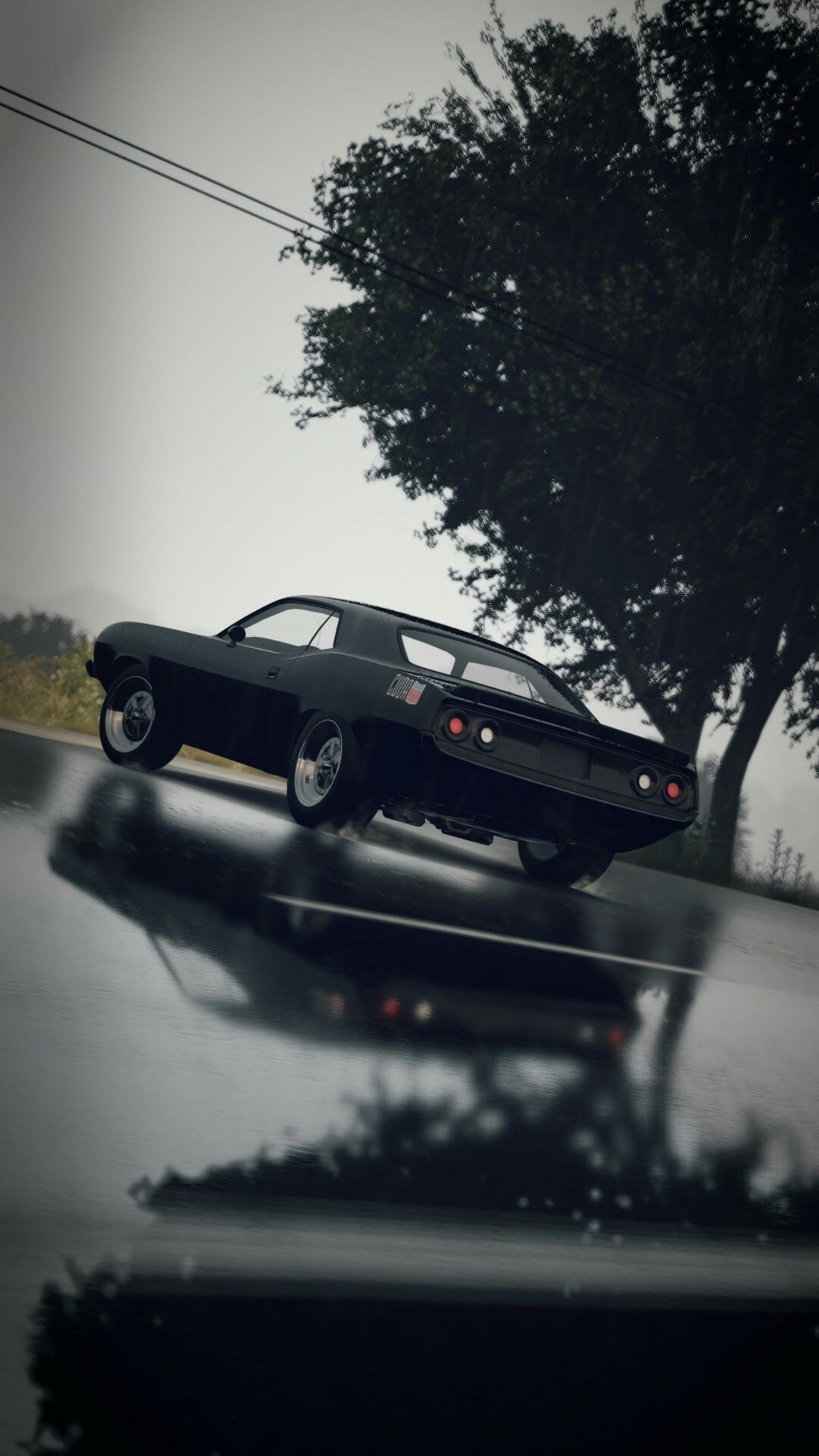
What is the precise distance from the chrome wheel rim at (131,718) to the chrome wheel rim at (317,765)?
6.50 feet

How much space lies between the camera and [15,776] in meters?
10.2

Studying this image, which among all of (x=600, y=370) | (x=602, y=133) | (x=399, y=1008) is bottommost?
(x=399, y=1008)

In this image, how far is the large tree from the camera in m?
23.1

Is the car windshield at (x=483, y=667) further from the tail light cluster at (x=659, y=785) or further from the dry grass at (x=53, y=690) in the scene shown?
→ the dry grass at (x=53, y=690)

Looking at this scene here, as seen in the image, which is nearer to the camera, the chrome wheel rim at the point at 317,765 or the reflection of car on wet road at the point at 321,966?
the reflection of car on wet road at the point at 321,966

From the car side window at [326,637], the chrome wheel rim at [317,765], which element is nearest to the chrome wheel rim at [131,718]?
the car side window at [326,637]

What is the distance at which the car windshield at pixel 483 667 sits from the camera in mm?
9969

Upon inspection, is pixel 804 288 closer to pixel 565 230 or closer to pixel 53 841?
pixel 565 230

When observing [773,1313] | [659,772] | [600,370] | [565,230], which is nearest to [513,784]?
[659,772]

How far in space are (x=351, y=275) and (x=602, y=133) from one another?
4.58m

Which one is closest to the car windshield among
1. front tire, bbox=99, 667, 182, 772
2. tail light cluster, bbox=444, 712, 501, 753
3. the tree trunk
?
tail light cluster, bbox=444, 712, 501, 753

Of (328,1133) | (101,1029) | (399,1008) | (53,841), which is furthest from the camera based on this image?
(53,841)

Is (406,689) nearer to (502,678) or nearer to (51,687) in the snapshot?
(502,678)

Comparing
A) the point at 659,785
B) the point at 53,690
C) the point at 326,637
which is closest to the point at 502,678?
the point at 326,637
